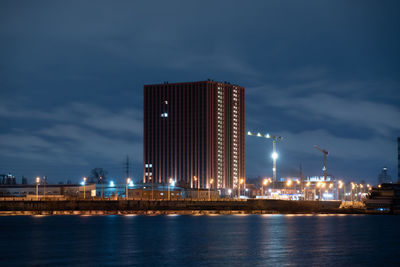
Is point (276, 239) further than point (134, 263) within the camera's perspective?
Yes

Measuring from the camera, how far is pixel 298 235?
11794 cm

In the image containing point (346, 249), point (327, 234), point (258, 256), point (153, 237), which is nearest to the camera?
point (258, 256)

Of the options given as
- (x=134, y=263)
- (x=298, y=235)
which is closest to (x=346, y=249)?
(x=298, y=235)

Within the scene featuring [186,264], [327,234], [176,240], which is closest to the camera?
[186,264]

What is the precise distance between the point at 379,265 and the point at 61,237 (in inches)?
2579

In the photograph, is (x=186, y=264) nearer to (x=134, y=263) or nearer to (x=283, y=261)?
(x=134, y=263)

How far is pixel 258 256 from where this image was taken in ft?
270

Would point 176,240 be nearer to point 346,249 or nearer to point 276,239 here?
point 276,239

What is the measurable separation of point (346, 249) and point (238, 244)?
18.8 metres

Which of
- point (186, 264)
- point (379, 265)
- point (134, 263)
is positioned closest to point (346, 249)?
point (379, 265)

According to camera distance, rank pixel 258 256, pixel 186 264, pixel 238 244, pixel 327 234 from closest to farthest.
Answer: pixel 186 264
pixel 258 256
pixel 238 244
pixel 327 234

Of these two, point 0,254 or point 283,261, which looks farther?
point 0,254

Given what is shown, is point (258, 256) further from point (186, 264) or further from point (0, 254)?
point (0, 254)

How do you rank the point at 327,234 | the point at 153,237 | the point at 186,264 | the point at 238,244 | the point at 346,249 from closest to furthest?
1. the point at 186,264
2. the point at 346,249
3. the point at 238,244
4. the point at 153,237
5. the point at 327,234
